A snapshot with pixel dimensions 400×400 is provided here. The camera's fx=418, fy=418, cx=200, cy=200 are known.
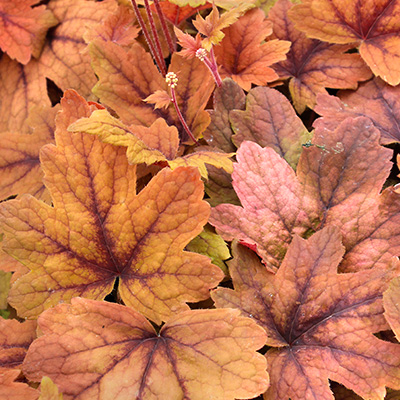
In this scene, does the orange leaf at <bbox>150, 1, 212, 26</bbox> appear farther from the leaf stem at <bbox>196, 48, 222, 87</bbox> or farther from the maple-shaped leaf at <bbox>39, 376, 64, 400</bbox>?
the maple-shaped leaf at <bbox>39, 376, 64, 400</bbox>

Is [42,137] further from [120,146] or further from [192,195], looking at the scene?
[192,195]

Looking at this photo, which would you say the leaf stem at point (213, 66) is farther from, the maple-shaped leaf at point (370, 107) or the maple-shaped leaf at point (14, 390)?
the maple-shaped leaf at point (14, 390)

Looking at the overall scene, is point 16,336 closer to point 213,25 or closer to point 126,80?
point 126,80

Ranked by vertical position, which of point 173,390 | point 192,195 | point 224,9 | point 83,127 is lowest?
point 173,390

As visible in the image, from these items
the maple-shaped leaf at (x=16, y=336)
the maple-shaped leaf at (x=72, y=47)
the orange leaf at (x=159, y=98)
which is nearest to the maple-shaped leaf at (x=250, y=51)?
the orange leaf at (x=159, y=98)

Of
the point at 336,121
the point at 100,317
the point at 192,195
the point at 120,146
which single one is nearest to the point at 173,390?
the point at 100,317

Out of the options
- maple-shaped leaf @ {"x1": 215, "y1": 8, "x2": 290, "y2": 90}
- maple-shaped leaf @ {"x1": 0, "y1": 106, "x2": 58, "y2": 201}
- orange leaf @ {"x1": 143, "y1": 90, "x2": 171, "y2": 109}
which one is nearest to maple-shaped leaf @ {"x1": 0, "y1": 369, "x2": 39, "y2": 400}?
maple-shaped leaf @ {"x1": 0, "y1": 106, "x2": 58, "y2": 201}

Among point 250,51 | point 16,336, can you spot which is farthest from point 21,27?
point 16,336
